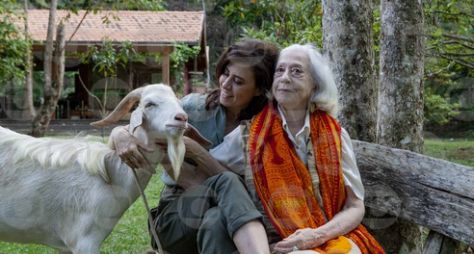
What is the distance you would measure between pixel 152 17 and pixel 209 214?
12.1m

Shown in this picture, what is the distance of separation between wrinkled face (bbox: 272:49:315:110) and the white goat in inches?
18.5

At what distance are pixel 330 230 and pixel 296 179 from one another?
0.27 metres

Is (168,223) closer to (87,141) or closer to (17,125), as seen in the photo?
(87,141)

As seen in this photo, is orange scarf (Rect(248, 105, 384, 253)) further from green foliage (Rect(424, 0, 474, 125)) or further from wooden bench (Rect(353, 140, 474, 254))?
green foliage (Rect(424, 0, 474, 125))

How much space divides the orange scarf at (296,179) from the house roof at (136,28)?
9127 millimetres

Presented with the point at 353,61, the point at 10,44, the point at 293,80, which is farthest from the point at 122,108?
the point at 10,44

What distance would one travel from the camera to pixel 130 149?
266cm

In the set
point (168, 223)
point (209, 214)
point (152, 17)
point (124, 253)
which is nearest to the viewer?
point (209, 214)

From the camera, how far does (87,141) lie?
3113 millimetres

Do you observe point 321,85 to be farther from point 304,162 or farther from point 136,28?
point 136,28

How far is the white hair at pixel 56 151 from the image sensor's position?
2922 millimetres

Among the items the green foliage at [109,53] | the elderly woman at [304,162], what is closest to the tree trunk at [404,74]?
the elderly woman at [304,162]

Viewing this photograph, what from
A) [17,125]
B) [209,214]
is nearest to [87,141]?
[209,214]

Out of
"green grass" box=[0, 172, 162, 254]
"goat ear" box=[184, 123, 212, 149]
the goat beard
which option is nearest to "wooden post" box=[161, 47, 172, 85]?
"green grass" box=[0, 172, 162, 254]
